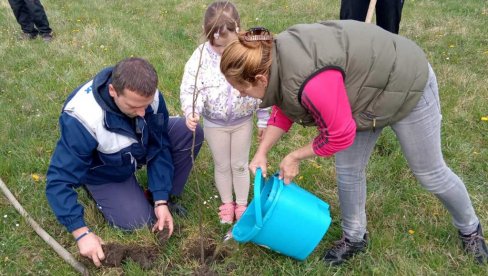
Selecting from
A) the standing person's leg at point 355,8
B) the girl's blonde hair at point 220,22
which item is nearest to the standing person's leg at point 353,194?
the girl's blonde hair at point 220,22

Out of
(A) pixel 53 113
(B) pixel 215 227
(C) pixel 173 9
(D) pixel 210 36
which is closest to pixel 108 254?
(B) pixel 215 227

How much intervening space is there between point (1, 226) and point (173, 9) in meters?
5.47

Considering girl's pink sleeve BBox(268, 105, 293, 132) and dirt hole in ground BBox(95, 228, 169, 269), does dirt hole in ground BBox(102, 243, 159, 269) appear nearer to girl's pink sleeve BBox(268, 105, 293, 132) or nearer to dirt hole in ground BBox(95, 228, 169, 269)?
dirt hole in ground BBox(95, 228, 169, 269)

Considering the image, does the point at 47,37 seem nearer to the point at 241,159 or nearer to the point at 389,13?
the point at 389,13

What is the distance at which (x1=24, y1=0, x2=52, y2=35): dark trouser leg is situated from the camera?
6.18m

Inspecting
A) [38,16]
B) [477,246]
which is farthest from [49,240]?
[38,16]

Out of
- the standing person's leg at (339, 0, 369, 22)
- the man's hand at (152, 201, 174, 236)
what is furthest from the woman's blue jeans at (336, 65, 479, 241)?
the standing person's leg at (339, 0, 369, 22)

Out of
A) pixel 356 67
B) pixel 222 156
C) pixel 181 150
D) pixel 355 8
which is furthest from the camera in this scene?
pixel 355 8

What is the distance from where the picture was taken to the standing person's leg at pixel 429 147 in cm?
201

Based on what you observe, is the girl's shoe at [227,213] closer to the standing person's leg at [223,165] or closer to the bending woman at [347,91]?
the standing person's leg at [223,165]

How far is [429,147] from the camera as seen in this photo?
2049 mm

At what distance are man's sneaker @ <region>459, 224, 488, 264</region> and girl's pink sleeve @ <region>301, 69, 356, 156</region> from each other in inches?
41.0

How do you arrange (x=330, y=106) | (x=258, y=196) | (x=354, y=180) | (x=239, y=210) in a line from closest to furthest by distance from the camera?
(x=330, y=106), (x=258, y=196), (x=354, y=180), (x=239, y=210)

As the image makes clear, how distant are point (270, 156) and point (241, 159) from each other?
729 mm
